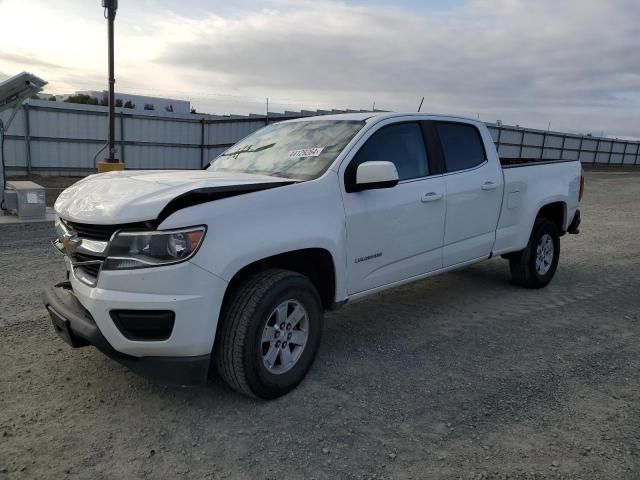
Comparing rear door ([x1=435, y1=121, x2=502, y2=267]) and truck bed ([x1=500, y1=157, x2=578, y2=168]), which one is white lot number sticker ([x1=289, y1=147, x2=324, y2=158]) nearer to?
rear door ([x1=435, y1=121, x2=502, y2=267])

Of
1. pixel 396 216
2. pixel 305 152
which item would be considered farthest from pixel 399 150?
pixel 305 152

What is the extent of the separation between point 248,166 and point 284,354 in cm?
163

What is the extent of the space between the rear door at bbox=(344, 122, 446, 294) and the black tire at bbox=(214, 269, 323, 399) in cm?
68

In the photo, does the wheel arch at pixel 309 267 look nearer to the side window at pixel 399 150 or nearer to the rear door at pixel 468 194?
the side window at pixel 399 150

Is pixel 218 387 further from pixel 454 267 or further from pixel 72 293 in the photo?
pixel 454 267

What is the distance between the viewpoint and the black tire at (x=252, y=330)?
10.1ft

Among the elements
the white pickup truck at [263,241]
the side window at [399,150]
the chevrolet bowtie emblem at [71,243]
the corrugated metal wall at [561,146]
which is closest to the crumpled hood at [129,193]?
the white pickup truck at [263,241]

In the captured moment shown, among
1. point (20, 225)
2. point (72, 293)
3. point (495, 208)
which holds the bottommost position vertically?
point (20, 225)

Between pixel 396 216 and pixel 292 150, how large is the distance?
0.95 metres

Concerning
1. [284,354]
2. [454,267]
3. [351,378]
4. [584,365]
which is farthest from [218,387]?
[584,365]

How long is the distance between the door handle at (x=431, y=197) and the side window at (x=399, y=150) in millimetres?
176

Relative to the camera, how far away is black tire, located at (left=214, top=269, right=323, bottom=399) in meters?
3.07

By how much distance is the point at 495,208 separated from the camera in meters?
5.17

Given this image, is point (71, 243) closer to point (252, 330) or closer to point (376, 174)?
point (252, 330)
